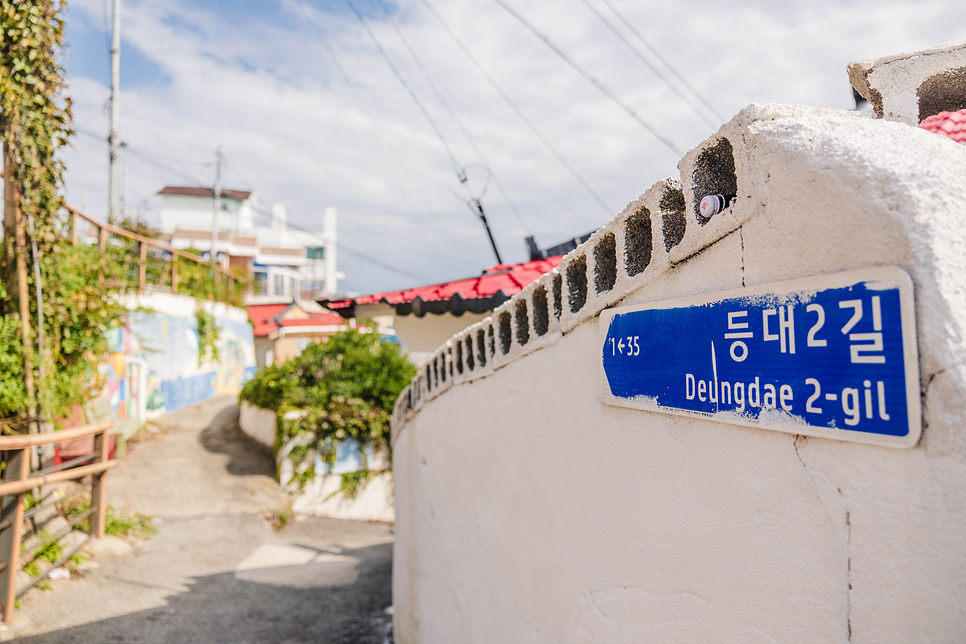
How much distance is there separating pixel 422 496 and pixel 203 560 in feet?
16.5

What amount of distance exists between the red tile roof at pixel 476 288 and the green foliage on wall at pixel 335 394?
17.9 ft

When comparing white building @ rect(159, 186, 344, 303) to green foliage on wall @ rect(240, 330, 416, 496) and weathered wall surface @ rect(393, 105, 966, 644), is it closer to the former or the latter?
green foliage on wall @ rect(240, 330, 416, 496)

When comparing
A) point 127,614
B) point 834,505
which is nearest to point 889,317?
point 834,505

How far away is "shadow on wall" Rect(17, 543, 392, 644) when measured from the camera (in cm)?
581

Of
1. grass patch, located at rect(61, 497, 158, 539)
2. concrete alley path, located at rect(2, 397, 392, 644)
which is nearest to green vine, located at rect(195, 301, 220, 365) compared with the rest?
concrete alley path, located at rect(2, 397, 392, 644)

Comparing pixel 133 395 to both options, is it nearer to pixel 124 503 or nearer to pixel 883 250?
pixel 124 503

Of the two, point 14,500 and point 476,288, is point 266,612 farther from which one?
point 476,288

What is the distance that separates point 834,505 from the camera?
52.0 inches

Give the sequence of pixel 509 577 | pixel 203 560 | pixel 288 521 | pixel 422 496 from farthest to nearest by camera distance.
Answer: pixel 288 521
pixel 203 560
pixel 422 496
pixel 509 577

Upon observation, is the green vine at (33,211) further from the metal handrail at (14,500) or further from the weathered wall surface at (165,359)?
the weathered wall surface at (165,359)

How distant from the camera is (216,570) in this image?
782 centimetres

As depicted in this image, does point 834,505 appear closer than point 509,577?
Yes

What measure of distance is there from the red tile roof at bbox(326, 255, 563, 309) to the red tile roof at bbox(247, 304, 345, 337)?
16562mm

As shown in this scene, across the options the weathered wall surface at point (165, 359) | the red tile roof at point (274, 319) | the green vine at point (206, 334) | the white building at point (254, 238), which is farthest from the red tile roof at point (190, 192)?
the green vine at point (206, 334)
